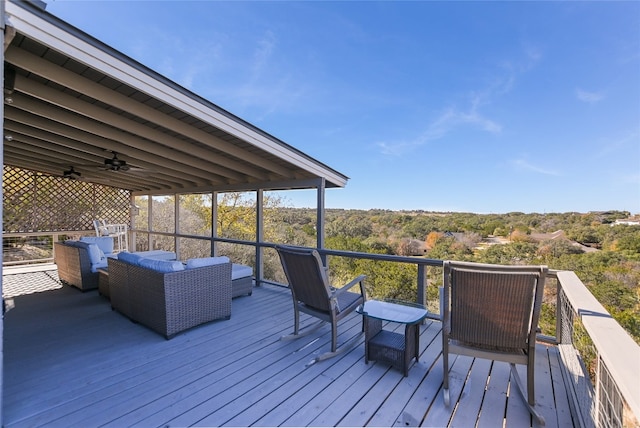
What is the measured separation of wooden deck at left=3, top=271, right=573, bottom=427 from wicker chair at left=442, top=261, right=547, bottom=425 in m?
0.26

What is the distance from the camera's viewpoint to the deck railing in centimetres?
103

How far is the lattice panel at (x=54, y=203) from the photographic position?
763 centimetres

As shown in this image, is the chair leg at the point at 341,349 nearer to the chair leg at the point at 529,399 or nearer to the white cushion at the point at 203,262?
the chair leg at the point at 529,399

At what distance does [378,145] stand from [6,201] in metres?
15.8

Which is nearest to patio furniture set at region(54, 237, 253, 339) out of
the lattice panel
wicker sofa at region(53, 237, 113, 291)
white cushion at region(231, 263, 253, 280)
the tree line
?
white cushion at region(231, 263, 253, 280)

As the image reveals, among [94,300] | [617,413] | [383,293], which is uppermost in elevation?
[617,413]

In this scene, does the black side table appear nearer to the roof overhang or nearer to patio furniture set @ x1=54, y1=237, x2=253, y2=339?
patio furniture set @ x1=54, y1=237, x2=253, y2=339

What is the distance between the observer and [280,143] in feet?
14.6

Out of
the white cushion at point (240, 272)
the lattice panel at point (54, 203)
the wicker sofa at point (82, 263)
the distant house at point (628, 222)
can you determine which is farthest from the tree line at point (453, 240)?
the wicker sofa at point (82, 263)

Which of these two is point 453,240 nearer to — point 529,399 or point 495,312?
point 529,399

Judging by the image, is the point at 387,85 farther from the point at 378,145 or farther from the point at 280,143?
the point at 280,143

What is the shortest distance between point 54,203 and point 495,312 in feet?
36.5

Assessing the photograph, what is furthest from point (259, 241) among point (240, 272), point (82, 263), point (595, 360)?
point (595, 360)

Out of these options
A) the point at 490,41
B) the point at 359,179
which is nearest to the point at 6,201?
the point at 490,41
